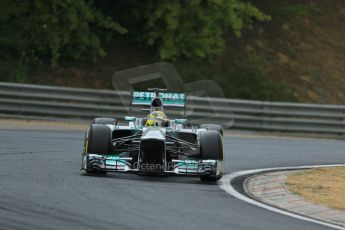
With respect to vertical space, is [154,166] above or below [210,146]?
below

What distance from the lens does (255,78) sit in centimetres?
2797

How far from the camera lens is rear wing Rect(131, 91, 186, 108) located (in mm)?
15164

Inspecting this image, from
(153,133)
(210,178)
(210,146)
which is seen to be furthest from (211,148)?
(153,133)

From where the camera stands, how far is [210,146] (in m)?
13.6

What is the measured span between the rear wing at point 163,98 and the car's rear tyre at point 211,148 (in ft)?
5.15

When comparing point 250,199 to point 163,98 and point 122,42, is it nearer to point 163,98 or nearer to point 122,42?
point 163,98

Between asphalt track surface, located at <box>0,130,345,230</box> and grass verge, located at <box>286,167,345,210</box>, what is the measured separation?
3.25 ft

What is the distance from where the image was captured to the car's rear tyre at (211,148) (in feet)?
44.5

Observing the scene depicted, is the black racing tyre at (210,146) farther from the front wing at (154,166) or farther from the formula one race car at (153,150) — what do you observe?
the front wing at (154,166)

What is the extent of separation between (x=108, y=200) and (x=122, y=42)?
18.1 meters
